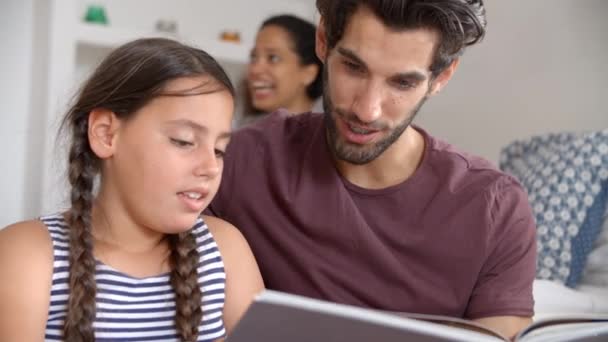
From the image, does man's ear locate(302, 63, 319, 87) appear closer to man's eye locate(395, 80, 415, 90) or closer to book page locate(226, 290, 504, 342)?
man's eye locate(395, 80, 415, 90)

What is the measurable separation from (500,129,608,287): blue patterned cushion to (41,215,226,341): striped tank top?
2.87 feet

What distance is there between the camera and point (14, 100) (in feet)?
8.82

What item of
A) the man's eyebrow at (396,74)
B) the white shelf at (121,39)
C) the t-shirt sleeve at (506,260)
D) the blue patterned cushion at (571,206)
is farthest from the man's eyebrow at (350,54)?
the white shelf at (121,39)

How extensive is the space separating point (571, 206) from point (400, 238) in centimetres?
63

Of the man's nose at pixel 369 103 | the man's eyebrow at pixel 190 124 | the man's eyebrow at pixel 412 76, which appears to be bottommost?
the man's eyebrow at pixel 190 124

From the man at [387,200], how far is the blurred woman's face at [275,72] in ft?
4.52

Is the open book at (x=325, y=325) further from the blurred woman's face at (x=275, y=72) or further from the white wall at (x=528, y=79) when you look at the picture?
the blurred woman's face at (x=275, y=72)

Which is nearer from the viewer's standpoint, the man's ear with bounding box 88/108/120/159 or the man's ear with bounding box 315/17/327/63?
the man's ear with bounding box 88/108/120/159

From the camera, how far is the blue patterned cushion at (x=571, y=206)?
1683 millimetres

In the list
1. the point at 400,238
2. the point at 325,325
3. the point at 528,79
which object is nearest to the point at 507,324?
the point at 400,238

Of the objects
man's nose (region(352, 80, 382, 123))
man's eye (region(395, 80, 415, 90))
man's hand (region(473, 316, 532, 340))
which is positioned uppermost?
man's eye (region(395, 80, 415, 90))

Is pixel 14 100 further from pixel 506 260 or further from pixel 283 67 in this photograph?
pixel 506 260

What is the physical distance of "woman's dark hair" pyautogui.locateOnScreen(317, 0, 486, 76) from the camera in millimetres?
1172

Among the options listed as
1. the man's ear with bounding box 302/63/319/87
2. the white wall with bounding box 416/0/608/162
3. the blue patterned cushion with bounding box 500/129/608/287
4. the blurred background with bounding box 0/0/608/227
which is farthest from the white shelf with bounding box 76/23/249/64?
the blue patterned cushion with bounding box 500/129/608/287
